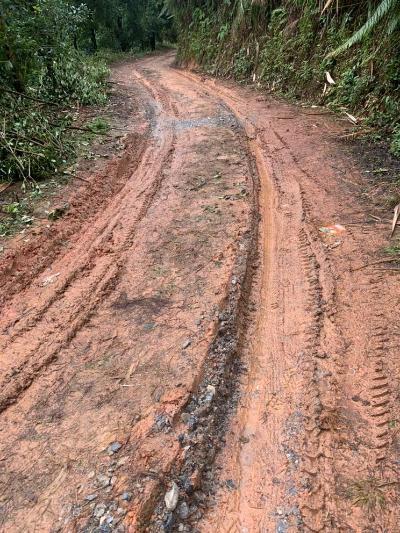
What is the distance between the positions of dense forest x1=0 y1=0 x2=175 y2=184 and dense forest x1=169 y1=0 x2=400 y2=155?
16.2 feet

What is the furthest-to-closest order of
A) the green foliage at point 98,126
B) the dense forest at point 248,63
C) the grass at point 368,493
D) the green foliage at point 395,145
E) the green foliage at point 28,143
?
the green foliage at point 98,126 < the dense forest at point 248,63 < the green foliage at point 395,145 < the green foliage at point 28,143 < the grass at point 368,493

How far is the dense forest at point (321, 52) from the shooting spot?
6.70m

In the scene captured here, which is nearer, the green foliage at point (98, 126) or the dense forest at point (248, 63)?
the dense forest at point (248, 63)

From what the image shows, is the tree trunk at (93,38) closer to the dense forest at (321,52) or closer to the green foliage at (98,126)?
the dense forest at (321,52)

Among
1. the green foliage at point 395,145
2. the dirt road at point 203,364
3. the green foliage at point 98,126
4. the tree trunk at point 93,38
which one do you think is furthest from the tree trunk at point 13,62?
the tree trunk at point 93,38

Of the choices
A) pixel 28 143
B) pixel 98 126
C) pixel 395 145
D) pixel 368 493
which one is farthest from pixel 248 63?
pixel 368 493

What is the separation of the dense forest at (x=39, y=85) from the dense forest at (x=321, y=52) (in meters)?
4.93

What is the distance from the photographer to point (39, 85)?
8.64m

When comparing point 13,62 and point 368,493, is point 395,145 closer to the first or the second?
point 368,493

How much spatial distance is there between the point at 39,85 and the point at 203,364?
828 cm

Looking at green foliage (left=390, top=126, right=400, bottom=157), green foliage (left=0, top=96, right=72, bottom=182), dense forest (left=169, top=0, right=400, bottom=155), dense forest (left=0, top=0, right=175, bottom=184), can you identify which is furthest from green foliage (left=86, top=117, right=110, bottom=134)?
green foliage (left=390, top=126, right=400, bottom=157)

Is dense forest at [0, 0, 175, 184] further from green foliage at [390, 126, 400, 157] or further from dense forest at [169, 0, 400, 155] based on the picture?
green foliage at [390, 126, 400, 157]

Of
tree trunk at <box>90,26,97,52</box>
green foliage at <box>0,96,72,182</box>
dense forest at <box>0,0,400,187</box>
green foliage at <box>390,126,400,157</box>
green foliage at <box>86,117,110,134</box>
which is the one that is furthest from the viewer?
tree trunk at <box>90,26,97,52</box>

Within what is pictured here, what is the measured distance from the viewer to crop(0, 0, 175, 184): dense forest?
231 inches
